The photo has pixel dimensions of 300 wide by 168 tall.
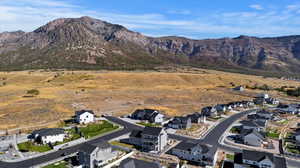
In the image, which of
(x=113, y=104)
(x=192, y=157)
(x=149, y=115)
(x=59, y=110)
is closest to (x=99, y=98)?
(x=113, y=104)

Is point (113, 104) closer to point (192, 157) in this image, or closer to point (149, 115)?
point (149, 115)

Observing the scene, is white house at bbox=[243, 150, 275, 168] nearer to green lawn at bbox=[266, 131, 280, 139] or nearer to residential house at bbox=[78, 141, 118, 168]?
green lawn at bbox=[266, 131, 280, 139]

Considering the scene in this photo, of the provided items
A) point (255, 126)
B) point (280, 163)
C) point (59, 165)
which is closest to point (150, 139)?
point (59, 165)

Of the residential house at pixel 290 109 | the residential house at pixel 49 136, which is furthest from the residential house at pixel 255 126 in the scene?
the residential house at pixel 49 136

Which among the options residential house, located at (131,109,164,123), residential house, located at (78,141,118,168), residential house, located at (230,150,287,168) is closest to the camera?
residential house, located at (230,150,287,168)

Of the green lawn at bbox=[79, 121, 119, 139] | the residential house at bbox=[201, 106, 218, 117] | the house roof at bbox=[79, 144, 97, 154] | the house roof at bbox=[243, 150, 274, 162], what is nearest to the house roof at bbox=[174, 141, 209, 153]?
the house roof at bbox=[243, 150, 274, 162]

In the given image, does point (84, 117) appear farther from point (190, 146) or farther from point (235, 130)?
point (235, 130)
